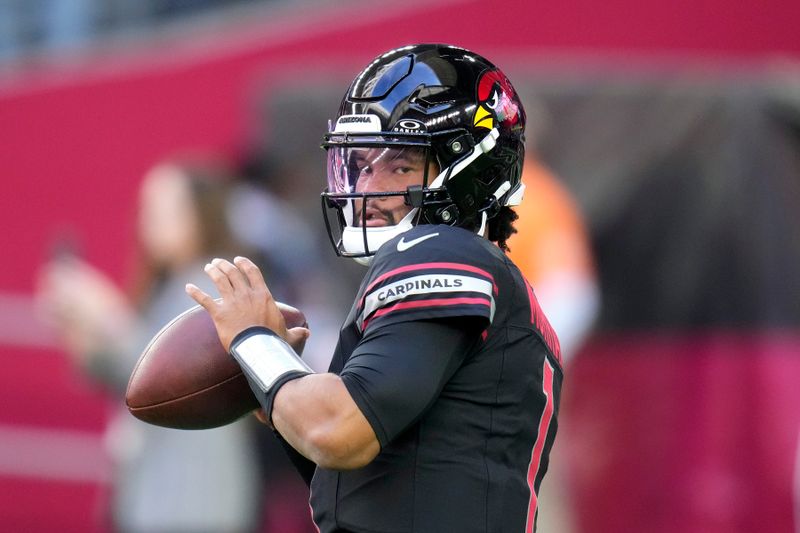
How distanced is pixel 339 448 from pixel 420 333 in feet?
0.76

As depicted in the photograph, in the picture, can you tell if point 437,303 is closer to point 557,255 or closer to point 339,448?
point 339,448

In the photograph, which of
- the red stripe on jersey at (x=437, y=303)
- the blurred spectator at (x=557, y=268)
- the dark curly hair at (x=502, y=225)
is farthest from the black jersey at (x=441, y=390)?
the blurred spectator at (x=557, y=268)

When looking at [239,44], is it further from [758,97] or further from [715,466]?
[715,466]

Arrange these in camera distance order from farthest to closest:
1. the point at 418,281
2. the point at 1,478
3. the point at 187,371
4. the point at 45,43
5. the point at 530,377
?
the point at 45,43
the point at 1,478
the point at 187,371
the point at 530,377
the point at 418,281

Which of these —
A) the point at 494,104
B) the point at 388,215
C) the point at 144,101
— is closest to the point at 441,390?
the point at 388,215

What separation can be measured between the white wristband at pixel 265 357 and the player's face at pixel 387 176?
0.30m

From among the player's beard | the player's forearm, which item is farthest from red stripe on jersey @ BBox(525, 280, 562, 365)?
the player's forearm

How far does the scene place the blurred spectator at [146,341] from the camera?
15.8ft

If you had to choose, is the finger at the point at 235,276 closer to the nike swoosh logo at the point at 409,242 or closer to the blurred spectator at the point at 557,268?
the nike swoosh logo at the point at 409,242

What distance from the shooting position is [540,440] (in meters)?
2.31

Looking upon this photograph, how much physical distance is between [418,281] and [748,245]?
3.75 metres

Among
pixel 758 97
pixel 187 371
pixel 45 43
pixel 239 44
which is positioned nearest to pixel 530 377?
pixel 187 371

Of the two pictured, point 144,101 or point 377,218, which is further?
point 144,101

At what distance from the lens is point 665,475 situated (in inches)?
219
